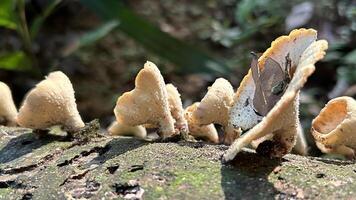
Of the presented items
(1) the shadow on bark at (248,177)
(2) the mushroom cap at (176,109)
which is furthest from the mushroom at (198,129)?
(1) the shadow on bark at (248,177)

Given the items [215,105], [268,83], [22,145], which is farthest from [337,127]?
[22,145]

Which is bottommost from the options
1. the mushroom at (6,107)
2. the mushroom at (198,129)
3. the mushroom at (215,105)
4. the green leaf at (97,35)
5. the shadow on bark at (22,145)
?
the shadow on bark at (22,145)

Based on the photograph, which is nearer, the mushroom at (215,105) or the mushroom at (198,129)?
the mushroom at (215,105)

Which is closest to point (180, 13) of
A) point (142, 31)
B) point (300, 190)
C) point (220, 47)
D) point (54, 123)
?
point (220, 47)

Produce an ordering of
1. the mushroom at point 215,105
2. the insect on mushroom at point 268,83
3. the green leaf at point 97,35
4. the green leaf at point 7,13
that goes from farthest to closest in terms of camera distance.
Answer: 1. the green leaf at point 97,35
2. the green leaf at point 7,13
3. the mushroom at point 215,105
4. the insect on mushroom at point 268,83

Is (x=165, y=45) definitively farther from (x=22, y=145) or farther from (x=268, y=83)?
(x=268, y=83)

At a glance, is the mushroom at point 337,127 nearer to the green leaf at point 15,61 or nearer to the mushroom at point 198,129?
the mushroom at point 198,129

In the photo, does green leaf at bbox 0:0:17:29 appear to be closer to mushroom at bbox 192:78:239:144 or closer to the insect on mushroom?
mushroom at bbox 192:78:239:144
